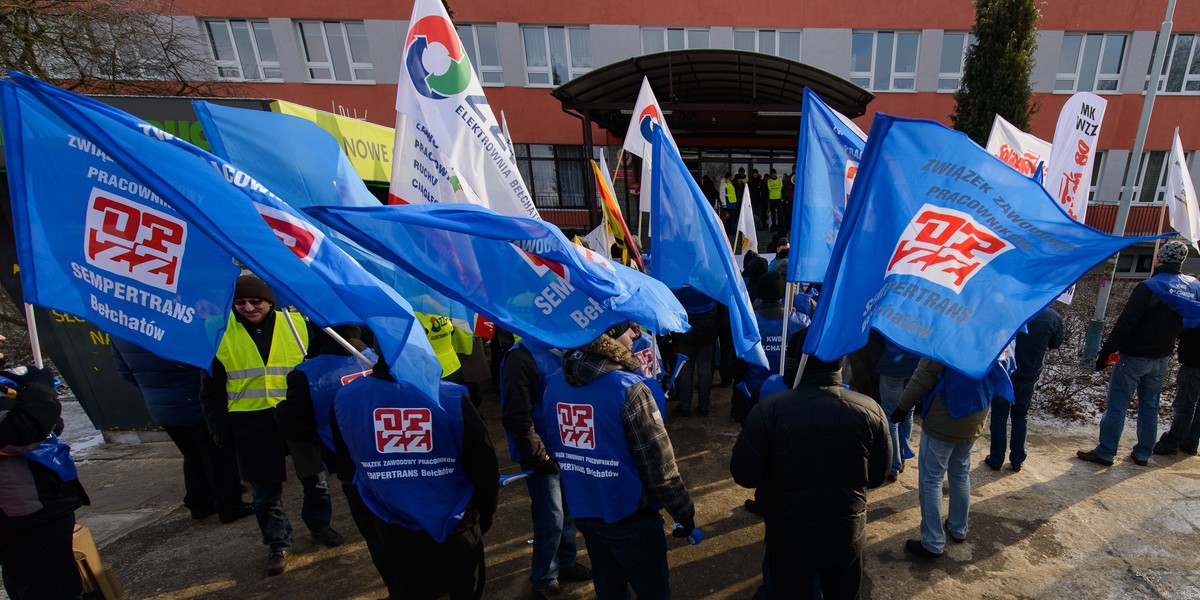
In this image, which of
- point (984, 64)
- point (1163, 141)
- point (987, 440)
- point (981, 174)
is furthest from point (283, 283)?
point (1163, 141)

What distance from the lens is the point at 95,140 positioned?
5.59 feet

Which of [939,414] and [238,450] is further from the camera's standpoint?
[238,450]

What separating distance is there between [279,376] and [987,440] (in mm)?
6548

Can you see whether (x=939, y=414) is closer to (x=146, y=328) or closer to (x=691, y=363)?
(x=691, y=363)

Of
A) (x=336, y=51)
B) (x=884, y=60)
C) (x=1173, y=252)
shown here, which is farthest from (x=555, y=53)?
(x=1173, y=252)

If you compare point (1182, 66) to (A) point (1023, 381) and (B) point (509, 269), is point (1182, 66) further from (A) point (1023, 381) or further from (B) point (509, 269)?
(B) point (509, 269)

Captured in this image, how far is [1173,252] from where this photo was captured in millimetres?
3861

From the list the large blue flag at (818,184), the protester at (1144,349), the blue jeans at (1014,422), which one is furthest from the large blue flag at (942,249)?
the protester at (1144,349)

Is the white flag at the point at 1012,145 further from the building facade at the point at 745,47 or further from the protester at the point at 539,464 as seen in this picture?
the building facade at the point at 745,47

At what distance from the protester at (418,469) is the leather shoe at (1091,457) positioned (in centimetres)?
547

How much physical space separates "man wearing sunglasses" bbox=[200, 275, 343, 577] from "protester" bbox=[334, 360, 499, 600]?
4.92 feet

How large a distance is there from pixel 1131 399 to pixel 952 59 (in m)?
15.6

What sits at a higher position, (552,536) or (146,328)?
(146,328)

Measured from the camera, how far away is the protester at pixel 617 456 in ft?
7.12
